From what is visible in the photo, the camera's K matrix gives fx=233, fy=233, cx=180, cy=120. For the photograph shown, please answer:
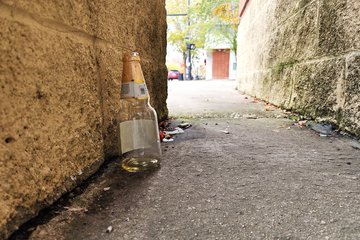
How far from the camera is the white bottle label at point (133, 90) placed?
91 centimetres

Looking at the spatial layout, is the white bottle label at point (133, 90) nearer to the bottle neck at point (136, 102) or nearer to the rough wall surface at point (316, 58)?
the bottle neck at point (136, 102)

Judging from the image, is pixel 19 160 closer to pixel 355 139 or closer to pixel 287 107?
pixel 355 139

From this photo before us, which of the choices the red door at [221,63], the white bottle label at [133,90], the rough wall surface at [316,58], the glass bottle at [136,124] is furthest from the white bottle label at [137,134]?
the red door at [221,63]

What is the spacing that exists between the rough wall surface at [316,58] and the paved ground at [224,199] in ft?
1.22

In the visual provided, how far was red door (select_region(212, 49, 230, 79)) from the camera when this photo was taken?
21.4 metres

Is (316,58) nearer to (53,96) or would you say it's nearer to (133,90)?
(133,90)

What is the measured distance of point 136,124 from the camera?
953 millimetres

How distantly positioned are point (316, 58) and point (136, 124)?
1.45m

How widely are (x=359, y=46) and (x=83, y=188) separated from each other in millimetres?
1467

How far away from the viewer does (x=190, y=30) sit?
60.2 feet

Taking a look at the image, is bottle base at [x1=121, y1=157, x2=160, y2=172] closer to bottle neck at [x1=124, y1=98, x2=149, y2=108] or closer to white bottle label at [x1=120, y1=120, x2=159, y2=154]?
white bottle label at [x1=120, y1=120, x2=159, y2=154]

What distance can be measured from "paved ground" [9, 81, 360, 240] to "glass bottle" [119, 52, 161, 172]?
0.23 feet

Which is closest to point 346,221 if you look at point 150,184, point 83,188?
point 150,184

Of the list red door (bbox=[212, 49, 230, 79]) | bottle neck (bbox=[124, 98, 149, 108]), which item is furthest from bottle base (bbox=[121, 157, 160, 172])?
red door (bbox=[212, 49, 230, 79])
